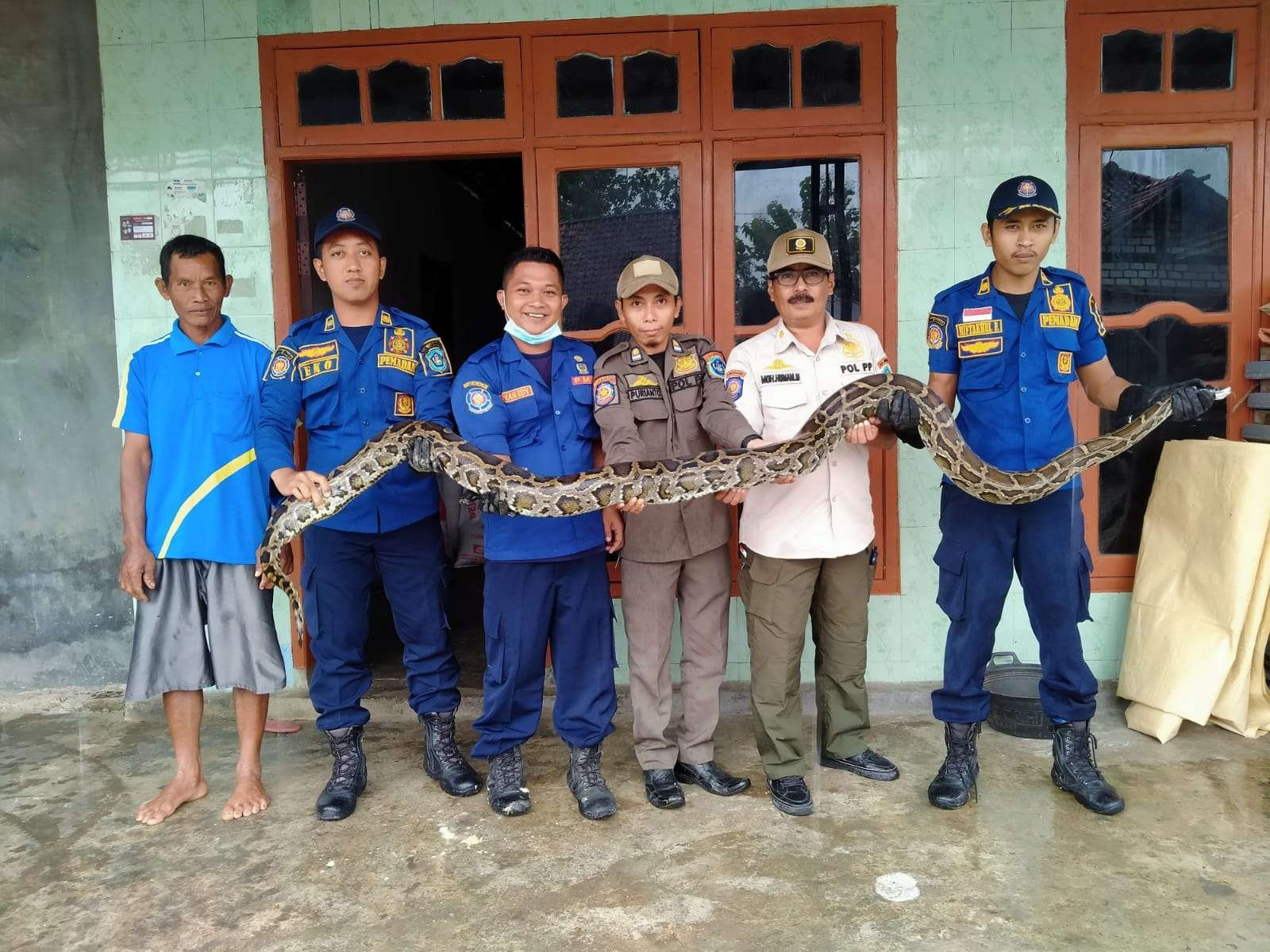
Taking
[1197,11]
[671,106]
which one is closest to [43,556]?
[671,106]

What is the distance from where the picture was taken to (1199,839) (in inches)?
136

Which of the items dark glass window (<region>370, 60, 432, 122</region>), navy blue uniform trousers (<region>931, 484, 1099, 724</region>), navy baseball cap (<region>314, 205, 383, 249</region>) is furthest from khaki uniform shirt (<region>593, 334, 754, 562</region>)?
dark glass window (<region>370, 60, 432, 122</region>)

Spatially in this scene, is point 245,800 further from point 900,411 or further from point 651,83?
point 651,83

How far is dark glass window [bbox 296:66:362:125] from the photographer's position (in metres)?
5.02

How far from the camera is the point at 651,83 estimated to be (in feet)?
16.2

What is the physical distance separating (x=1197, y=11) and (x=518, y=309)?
13.2ft

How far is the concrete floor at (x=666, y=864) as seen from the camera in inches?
118

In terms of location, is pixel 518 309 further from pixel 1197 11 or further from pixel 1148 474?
pixel 1197 11

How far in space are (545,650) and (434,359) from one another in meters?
1.40

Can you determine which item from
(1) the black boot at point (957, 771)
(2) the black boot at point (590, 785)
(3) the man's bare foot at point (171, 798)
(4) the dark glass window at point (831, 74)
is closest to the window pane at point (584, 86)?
(4) the dark glass window at point (831, 74)

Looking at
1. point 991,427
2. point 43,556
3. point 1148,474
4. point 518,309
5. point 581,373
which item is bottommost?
point 43,556

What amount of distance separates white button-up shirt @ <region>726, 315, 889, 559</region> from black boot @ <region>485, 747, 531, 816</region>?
1429 mm

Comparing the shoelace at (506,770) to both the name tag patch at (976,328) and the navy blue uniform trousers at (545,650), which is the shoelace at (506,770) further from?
the name tag patch at (976,328)

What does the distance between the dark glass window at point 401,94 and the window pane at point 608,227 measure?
0.87 meters
